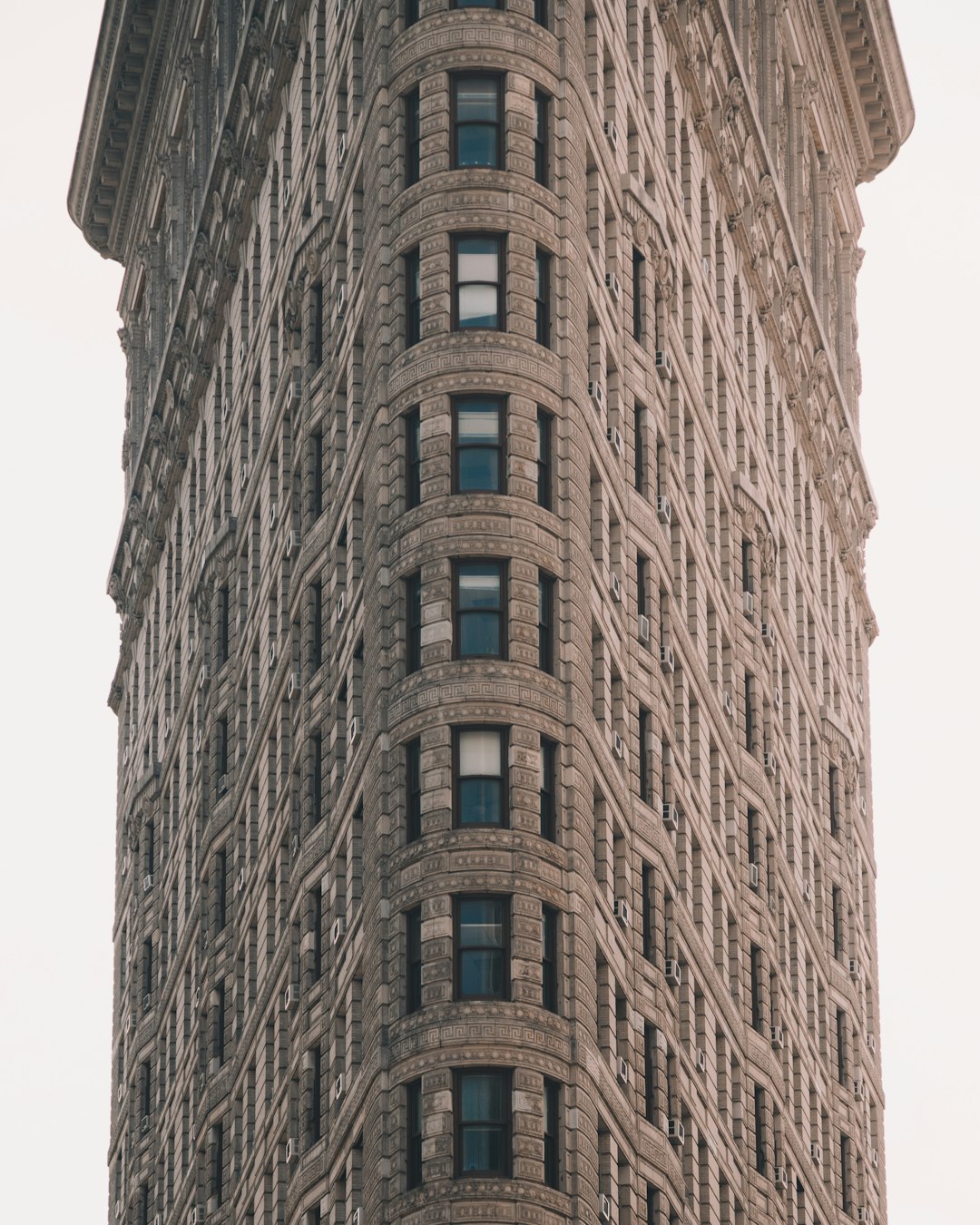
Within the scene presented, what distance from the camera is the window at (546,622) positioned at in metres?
89.1

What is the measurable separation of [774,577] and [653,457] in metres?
20.7

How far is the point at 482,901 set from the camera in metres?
85.2

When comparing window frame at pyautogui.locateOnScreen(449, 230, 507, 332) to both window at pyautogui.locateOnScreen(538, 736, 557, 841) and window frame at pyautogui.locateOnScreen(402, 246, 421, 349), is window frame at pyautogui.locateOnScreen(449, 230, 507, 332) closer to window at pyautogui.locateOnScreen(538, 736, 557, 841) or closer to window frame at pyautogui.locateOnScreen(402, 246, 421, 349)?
window frame at pyautogui.locateOnScreen(402, 246, 421, 349)

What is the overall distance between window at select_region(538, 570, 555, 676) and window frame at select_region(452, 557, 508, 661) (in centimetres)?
113

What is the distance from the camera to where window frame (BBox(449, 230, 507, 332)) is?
3602 inches

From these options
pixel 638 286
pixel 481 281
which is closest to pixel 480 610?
pixel 481 281

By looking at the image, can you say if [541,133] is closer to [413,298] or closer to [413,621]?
[413,298]

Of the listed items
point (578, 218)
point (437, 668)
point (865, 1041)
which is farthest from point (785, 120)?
point (437, 668)

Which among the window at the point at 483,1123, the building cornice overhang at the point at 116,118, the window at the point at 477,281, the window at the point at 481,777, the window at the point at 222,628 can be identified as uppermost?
the building cornice overhang at the point at 116,118

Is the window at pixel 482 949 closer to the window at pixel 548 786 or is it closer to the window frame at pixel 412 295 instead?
the window at pixel 548 786

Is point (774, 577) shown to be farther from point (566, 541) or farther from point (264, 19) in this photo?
point (566, 541)

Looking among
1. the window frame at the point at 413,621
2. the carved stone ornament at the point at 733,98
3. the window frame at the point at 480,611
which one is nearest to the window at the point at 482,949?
the window frame at the point at 480,611

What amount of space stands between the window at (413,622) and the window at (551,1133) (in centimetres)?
1049

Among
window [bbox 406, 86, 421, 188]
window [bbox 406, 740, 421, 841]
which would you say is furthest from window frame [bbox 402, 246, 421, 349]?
window [bbox 406, 740, 421, 841]
